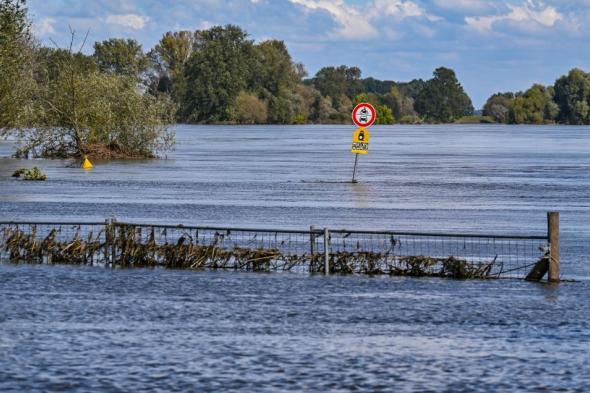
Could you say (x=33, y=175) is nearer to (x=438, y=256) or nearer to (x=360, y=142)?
(x=360, y=142)

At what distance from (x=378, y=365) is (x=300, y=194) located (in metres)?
26.1

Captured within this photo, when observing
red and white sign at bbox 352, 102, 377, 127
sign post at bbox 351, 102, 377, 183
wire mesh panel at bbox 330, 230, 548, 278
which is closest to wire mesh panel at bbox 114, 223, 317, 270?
wire mesh panel at bbox 330, 230, 548, 278

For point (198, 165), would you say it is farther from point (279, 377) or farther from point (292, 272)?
point (279, 377)

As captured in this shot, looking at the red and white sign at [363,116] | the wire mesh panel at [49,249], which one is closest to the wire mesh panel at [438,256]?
the wire mesh panel at [49,249]

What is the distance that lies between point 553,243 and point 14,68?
47014 mm

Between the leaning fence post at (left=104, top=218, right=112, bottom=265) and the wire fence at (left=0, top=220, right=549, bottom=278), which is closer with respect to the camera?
the wire fence at (left=0, top=220, right=549, bottom=278)

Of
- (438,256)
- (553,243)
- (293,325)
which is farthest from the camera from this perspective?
(438,256)

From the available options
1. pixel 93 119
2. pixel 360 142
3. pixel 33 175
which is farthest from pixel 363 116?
pixel 93 119

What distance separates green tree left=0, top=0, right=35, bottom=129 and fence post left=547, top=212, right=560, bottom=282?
42.6 m

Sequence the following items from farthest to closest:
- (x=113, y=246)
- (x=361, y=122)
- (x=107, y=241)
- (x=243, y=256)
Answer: (x=361, y=122) < (x=113, y=246) < (x=107, y=241) < (x=243, y=256)

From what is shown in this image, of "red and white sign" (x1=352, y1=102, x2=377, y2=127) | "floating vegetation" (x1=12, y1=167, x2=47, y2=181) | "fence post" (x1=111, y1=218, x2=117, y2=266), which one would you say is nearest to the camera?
"fence post" (x1=111, y1=218, x2=117, y2=266)

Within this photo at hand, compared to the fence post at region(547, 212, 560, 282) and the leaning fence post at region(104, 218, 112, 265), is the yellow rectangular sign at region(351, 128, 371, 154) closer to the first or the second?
the leaning fence post at region(104, 218, 112, 265)

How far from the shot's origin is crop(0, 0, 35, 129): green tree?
2354 inches

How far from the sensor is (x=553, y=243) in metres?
20.2
